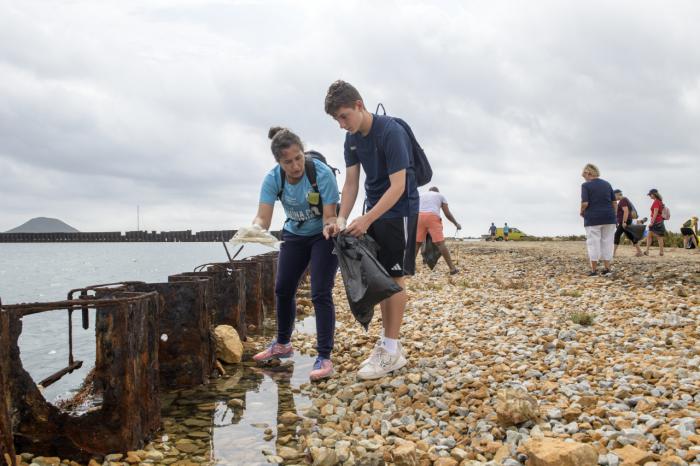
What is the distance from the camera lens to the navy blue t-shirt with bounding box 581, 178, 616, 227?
9617 millimetres

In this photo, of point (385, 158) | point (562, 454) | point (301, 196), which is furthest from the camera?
point (301, 196)

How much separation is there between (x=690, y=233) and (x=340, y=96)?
21.7 metres

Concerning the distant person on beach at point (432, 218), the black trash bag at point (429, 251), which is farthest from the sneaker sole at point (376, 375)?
the black trash bag at point (429, 251)

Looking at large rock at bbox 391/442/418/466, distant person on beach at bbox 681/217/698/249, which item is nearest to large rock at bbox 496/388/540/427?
large rock at bbox 391/442/418/466

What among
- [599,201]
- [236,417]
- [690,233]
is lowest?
[236,417]

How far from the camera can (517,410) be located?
326 cm

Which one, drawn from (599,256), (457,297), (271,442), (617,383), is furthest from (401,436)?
(599,256)

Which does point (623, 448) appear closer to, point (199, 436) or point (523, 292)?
point (199, 436)

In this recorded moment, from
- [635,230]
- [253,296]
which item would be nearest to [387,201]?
[253,296]

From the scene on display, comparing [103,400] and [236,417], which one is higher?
[103,400]

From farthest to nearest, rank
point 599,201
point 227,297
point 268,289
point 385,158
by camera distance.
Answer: point 268,289, point 599,201, point 227,297, point 385,158

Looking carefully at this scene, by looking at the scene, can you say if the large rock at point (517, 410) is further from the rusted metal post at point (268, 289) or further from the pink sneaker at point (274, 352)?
the rusted metal post at point (268, 289)

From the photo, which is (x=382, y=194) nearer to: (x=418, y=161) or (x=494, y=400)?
(x=418, y=161)

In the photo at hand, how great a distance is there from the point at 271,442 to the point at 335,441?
44cm
